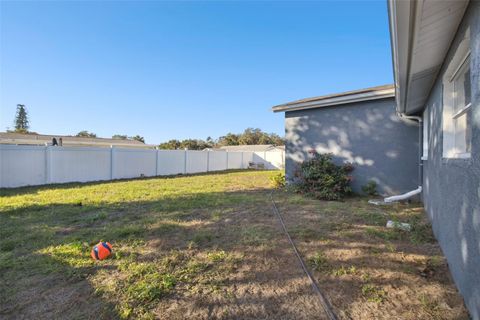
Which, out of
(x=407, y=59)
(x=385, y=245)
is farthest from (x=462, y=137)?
(x=385, y=245)

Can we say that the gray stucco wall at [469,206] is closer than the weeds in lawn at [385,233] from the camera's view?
Yes

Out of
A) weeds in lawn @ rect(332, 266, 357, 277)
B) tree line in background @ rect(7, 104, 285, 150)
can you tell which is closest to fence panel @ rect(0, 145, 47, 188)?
weeds in lawn @ rect(332, 266, 357, 277)

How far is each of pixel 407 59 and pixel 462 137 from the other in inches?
41.6

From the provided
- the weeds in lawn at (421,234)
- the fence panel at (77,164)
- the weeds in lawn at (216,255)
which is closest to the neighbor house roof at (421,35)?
the weeds in lawn at (421,234)

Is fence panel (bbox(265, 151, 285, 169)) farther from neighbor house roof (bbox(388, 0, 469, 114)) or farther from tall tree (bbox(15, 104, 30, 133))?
tall tree (bbox(15, 104, 30, 133))

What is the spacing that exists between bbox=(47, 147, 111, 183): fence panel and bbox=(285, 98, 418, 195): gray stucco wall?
360 inches

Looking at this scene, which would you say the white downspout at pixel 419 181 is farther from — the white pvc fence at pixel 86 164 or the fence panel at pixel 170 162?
the fence panel at pixel 170 162

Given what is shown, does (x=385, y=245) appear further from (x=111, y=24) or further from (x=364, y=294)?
(x=111, y=24)

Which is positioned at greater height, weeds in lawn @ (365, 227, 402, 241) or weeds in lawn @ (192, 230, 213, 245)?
weeds in lawn @ (365, 227, 402, 241)

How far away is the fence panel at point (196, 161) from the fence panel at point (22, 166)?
8148 millimetres

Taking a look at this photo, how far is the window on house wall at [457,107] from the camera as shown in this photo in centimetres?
251

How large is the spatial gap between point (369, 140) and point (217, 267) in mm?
6454

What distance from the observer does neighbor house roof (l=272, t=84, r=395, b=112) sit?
6959 millimetres

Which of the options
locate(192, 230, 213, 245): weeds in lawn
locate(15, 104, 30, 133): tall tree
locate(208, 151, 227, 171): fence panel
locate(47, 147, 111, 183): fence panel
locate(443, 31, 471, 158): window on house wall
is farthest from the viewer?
locate(15, 104, 30, 133): tall tree
